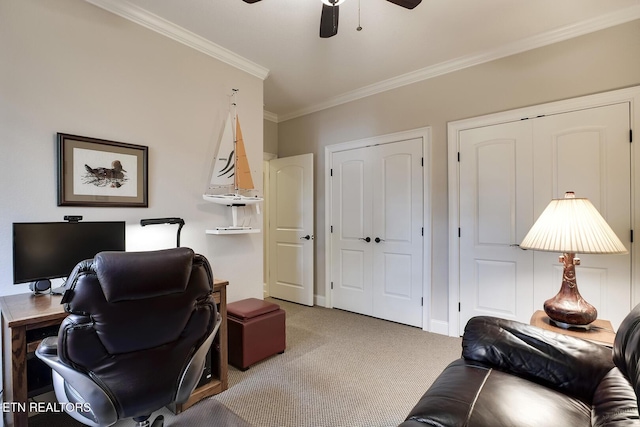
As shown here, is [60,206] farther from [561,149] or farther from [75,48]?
[561,149]

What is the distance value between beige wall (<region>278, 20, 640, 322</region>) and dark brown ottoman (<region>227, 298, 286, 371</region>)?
1535mm

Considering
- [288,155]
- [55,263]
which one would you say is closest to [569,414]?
[55,263]

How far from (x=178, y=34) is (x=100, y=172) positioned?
129 cm

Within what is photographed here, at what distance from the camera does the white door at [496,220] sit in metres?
2.70

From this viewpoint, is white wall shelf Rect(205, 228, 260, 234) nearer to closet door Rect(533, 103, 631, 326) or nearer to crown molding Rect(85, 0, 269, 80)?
crown molding Rect(85, 0, 269, 80)

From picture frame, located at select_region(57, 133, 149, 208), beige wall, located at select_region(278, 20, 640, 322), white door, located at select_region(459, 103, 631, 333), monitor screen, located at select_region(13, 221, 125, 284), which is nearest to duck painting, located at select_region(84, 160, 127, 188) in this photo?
picture frame, located at select_region(57, 133, 149, 208)

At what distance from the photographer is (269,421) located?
1793mm

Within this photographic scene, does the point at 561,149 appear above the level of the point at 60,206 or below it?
above

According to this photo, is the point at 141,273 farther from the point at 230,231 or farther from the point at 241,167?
the point at 241,167

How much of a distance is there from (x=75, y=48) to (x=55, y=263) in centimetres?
139

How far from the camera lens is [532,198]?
2.66m

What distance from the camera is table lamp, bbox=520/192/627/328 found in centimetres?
160

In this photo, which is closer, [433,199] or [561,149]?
[561,149]

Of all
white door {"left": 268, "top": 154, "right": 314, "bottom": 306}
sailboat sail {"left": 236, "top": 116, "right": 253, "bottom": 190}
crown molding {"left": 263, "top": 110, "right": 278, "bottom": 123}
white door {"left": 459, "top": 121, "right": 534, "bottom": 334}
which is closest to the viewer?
white door {"left": 459, "top": 121, "right": 534, "bottom": 334}
